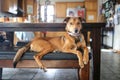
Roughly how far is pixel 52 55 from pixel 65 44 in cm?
19

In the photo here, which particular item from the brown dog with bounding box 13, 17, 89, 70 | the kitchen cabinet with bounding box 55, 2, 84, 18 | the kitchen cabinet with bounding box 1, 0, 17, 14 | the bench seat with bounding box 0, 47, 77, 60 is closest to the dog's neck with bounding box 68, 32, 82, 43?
the brown dog with bounding box 13, 17, 89, 70

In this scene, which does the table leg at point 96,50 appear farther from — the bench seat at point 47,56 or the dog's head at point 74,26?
the bench seat at point 47,56

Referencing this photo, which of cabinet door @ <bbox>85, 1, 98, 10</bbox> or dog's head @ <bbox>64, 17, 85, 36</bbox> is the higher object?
cabinet door @ <bbox>85, 1, 98, 10</bbox>

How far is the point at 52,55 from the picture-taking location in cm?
207

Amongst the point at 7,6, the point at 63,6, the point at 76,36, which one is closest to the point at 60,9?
the point at 63,6

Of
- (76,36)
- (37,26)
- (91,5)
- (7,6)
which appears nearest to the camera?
(76,36)

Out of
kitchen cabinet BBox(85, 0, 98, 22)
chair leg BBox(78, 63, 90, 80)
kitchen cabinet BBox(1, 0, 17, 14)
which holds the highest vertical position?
kitchen cabinet BBox(85, 0, 98, 22)

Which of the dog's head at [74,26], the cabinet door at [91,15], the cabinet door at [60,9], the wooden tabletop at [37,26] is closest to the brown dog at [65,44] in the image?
the dog's head at [74,26]

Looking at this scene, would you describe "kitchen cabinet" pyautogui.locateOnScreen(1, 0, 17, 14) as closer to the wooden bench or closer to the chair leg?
the wooden bench

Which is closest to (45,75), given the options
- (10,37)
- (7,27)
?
(10,37)

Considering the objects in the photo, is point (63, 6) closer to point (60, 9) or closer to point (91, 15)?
point (60, 9)

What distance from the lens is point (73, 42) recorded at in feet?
7.07

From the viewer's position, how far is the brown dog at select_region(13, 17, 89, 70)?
205 centimetres

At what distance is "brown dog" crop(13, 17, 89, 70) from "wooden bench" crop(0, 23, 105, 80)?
0.06 m
